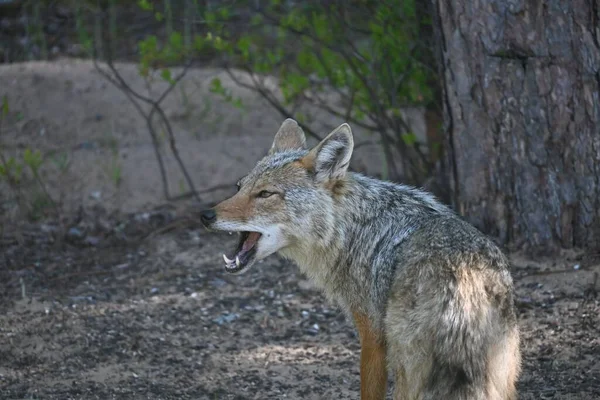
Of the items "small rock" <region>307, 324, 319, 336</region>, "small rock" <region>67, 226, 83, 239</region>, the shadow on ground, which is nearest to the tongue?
the shadow on ground

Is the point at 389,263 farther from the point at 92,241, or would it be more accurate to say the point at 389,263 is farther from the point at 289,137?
the point at 92,241

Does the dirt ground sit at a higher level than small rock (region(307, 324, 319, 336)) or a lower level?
higher

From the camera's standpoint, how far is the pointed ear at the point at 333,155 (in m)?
5.71

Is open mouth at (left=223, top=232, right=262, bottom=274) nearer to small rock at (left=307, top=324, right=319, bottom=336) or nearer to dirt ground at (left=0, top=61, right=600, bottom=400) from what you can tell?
dirt ground at (left=0, top=61, right=600, bottom=400)

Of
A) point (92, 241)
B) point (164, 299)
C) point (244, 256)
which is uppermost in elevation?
point (244, 256)

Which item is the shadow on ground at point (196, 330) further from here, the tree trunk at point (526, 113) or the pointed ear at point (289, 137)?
the pointed ear at point (289, 137)

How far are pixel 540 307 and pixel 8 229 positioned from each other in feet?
17.7

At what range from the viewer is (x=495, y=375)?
187 inches

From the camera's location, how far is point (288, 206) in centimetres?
577

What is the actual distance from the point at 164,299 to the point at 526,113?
3.35 meters

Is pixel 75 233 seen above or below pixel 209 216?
below

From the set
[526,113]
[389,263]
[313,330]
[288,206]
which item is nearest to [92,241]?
[313,330]

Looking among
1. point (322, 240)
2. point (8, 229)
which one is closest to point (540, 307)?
point (322, 240)

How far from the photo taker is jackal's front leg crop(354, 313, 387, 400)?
5.41m
